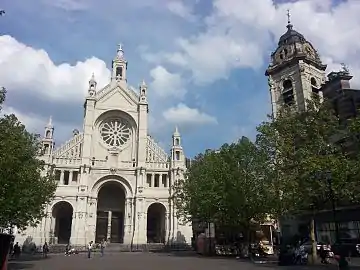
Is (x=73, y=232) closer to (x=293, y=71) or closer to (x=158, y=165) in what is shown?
(x=158, y=165)

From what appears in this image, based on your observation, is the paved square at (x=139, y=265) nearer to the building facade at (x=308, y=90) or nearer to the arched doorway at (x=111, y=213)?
the building facade at (x=308, y=90)

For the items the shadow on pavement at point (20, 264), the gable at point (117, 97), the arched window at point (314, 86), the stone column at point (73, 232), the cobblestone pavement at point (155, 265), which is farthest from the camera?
the gable at point (117, 97)

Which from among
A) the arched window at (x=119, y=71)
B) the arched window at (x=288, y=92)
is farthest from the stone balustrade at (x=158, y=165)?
the arched window at (x=288, y=92)

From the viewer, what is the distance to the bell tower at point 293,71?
5331cm

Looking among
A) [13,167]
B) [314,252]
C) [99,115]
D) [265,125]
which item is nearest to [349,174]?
[314,252]

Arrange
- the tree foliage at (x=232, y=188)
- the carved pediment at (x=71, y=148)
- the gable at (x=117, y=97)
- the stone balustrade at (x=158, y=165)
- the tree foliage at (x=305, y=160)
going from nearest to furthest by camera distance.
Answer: the tree foliage at (x=305, y=160) → the tree foliage at (x=232, y=188) → the carved pediment at (x=71, y=148) → the stone balustrade at (x=158, y=165) → the gable at (x=117, y=97)

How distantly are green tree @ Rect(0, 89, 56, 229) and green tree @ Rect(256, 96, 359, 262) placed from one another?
17.8 m

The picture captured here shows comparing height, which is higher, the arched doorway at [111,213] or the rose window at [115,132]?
the rose window at [115,132]

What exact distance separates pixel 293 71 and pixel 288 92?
3.22 metres

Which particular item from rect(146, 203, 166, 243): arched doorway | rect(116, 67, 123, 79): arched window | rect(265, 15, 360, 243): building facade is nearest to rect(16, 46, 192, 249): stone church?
rect(146, 203, 166, 243): arched doorway

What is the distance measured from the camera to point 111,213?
185ft

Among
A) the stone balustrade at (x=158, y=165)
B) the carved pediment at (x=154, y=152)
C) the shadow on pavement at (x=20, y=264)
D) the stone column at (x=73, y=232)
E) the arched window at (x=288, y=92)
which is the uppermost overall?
the arched window at (x=288, y=92)

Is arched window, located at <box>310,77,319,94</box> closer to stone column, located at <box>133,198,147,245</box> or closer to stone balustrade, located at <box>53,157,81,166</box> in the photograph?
stone column, located at <box>133,198,147,245</box>

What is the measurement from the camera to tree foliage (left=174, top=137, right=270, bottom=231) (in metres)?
33.0
